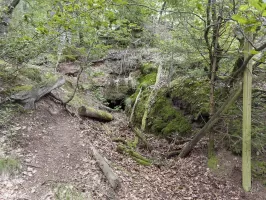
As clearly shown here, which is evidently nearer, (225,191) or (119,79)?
(225,191)

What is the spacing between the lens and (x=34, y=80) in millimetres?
7578

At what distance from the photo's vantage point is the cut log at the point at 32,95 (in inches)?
233

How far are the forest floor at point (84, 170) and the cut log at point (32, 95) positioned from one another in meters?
0.27

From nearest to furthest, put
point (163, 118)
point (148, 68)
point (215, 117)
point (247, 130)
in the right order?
point (247, 130)
point (215, 117)
point (163, 118)
point (148, 68)

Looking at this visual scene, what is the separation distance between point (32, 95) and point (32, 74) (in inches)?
70.6

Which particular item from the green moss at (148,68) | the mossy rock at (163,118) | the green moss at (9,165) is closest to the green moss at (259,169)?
the mossy rock at (163,118)

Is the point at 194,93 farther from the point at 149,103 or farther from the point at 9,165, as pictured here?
the point at 9,165

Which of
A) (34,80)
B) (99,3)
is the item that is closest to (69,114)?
(34,80)

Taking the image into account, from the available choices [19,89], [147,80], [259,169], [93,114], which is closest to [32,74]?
[19,89]

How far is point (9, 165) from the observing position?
4.26 meters

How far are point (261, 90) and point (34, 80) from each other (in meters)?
7.44

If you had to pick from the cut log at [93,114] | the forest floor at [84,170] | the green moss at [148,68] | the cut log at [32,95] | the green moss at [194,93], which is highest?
the green moss at [148,68]

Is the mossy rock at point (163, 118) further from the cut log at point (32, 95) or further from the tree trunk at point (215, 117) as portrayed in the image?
the cut log at point (32, 95)

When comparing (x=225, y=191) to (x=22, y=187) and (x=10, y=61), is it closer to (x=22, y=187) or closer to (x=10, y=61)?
(x=22, y=187)
